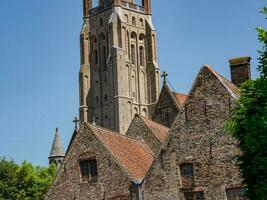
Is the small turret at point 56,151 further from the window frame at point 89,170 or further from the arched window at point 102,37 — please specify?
the window frame at point 89,170

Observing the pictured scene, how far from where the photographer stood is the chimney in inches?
1188

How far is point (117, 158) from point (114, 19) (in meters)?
84.0

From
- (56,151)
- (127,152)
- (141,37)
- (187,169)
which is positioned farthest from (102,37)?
(187,169)

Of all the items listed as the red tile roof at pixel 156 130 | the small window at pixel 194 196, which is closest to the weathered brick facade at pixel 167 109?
the red tile roof at pixel 156 130

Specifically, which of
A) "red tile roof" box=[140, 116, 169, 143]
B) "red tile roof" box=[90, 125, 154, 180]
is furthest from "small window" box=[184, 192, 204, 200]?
"red tile roof" box=[140, 116, 169, 143]

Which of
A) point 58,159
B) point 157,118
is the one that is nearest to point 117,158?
point 157,118

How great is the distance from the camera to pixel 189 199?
2709 centimetres

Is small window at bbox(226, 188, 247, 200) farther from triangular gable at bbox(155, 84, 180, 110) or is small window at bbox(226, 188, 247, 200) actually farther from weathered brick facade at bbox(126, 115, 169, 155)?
triangular gable at bbox(155, 84, 180, 110)

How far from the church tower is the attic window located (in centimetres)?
7620

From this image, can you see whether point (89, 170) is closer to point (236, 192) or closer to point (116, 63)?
point (236, 192)

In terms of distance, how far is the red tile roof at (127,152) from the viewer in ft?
96.3

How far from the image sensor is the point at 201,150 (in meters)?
27.2

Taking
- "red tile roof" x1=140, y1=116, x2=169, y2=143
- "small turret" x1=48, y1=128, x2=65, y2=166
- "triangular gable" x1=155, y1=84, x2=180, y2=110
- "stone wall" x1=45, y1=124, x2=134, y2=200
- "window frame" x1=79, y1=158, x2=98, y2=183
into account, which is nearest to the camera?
"stone wall" x1=45, y1=124, x2=134, y2=200

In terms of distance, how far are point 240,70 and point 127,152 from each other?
6998 mm
